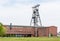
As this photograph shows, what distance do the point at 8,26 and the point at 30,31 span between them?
29.0 feet

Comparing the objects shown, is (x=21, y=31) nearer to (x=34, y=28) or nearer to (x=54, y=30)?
(x=34, y=28)

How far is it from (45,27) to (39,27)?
3151 mm

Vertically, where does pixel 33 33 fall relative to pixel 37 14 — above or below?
below

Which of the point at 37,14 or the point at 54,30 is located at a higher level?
the point at 37,14

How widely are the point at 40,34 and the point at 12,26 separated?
11.4m

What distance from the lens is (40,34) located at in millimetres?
90688

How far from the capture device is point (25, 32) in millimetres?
90750

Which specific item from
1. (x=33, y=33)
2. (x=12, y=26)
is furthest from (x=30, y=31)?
(x=12, y=26)

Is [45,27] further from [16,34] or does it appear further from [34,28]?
[16,34]

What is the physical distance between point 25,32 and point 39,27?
586 cm

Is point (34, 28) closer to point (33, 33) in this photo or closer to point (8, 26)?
point (33, 33)

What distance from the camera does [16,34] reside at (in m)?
90.7

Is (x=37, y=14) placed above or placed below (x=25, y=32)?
above

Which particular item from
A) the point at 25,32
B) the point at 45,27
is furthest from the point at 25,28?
the point at 45,27
